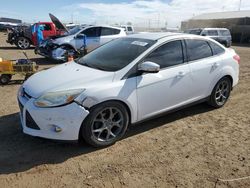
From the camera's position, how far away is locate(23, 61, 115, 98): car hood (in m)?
3.78

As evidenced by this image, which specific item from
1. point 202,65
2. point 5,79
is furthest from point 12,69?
point 202,65

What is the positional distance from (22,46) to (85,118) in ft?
52.5

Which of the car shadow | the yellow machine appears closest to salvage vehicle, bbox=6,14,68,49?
the yellow machine

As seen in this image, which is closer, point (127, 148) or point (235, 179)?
point (235, 179)

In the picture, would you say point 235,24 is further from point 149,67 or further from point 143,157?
point 143,157

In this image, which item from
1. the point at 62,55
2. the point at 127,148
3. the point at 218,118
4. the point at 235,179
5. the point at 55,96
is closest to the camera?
the point at 235,179

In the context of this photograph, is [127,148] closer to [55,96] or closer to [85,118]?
[85,118]

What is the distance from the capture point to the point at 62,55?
1167 centimetres

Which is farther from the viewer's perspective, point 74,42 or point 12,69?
point 74,42

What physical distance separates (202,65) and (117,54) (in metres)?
1.63

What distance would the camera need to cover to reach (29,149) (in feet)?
12.9

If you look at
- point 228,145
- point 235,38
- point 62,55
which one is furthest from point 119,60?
point 235,38

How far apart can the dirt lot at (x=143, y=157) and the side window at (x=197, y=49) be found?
1.18 m

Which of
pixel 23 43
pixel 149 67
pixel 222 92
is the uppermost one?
pixel 149 67
